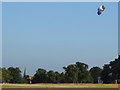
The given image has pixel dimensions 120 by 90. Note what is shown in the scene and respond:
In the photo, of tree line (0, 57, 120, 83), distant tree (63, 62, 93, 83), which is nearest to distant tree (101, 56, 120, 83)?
tree line (0, 57, 120, 83)

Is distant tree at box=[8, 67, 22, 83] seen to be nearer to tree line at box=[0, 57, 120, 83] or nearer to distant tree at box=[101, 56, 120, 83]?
tree line at box=[0, 57, 120, 83]

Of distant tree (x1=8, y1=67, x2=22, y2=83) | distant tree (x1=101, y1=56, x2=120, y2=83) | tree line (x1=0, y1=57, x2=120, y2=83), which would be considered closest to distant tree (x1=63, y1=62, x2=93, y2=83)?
tree line (x1=0, y1=57, x2=120, y2=83)

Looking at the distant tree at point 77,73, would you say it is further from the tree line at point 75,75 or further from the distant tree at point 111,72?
the distant tree at point 111,72

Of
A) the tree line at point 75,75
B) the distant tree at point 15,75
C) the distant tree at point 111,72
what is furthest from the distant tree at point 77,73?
the distant tree at point 15,75

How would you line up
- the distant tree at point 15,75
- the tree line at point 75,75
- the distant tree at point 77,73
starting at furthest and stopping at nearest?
the distant tree at point 15,75 < the distant tree at point 77,73 < the tree line at point 75,75

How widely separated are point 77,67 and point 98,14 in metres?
95.0

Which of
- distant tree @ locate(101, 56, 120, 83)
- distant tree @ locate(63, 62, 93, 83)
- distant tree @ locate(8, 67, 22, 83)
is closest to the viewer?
distant tree @ locate(101, 56, 120, 83)

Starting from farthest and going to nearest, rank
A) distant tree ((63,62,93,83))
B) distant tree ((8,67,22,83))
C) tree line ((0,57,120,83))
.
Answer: distant tree ((8,67,22,83)) < distant tree ((63,62,93,83)) < tree line ((0,57,120,83))

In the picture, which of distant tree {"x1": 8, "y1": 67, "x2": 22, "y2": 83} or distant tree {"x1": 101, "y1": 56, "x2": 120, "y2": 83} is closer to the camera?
distant tree {"x1": 101, "y1": 56, "x2": 120, "y2": 83}

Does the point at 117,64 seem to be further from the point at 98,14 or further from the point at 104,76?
the point at 98,14

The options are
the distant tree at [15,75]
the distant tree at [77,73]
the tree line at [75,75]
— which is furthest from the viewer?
the distant tree at [15,75]

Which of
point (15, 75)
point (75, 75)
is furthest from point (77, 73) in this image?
point (15, 75)

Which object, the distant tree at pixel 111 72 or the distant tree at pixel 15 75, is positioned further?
the distant tree at pixel 15 75

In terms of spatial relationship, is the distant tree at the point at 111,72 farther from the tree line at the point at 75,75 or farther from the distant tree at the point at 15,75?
the distant tree at the point at 15,75
